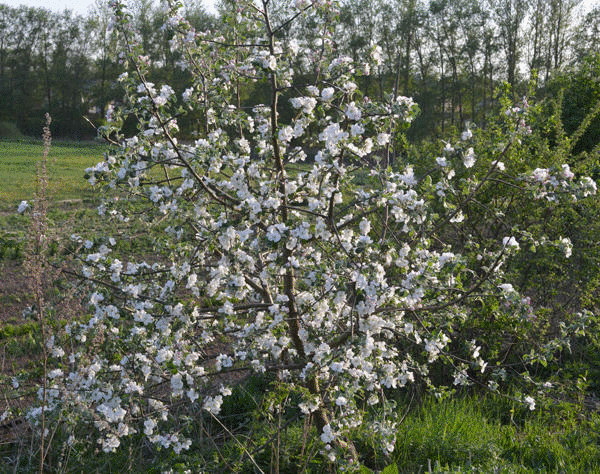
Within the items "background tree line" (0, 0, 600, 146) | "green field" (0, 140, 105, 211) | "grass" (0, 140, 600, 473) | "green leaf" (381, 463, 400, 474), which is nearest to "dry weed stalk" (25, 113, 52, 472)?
"grass" (0, 140, 600, 473)

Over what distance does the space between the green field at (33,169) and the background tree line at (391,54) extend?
7.27 ft

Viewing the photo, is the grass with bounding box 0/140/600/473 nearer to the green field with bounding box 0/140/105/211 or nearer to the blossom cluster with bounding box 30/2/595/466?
the blossom cluster with bounding box 30/2/595/466

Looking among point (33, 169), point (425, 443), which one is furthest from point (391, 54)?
point (425, 443)

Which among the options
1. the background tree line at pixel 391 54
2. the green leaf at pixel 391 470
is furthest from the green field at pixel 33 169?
the green leaf at pixel 391 470

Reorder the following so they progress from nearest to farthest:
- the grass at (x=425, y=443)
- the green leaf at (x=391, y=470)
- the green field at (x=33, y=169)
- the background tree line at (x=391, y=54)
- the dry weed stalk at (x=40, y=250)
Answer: the dry weed stalk at (x=40, y=250) < the green leaf at (x=391, y=470) < the grass at (x=425, y=443) < the green field at (x=33, y=169) < the background tree line at (x=391, y=54)

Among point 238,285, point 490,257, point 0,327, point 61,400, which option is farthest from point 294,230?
point 0,327

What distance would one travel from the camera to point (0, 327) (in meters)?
6.04

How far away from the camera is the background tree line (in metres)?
26.3

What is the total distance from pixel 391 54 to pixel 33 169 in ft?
59.4

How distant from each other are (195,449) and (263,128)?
236cm

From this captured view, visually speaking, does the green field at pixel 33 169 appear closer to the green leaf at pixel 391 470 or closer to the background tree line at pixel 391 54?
the background tree line at pixel 391 54

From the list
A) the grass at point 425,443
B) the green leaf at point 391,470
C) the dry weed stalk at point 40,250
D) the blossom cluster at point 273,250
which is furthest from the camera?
the grass at point 425,443

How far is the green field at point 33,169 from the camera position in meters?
13.8

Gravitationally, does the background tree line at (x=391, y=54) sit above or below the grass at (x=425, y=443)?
above
